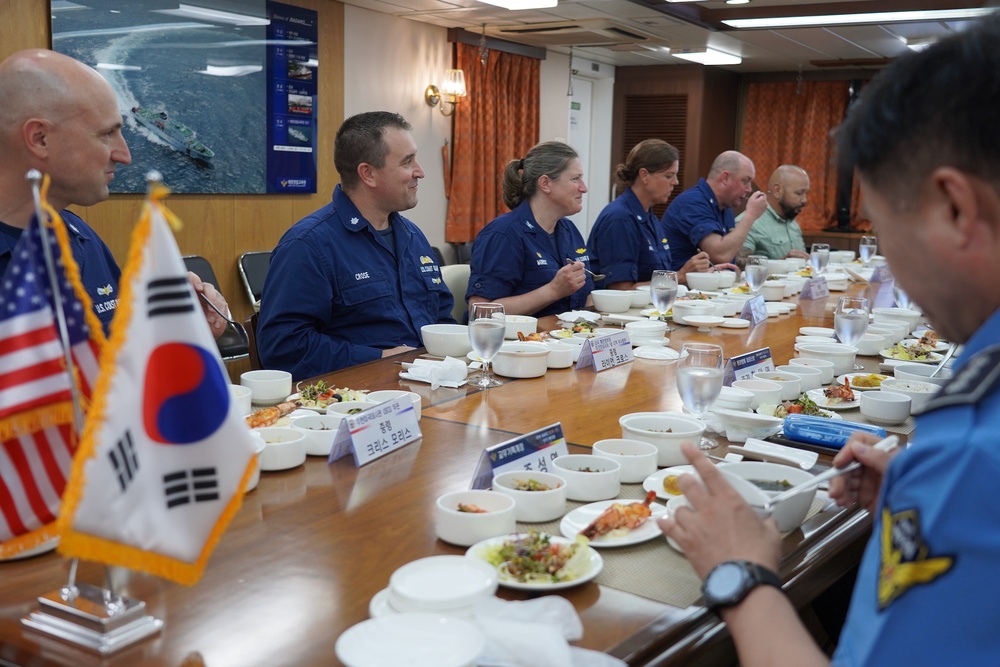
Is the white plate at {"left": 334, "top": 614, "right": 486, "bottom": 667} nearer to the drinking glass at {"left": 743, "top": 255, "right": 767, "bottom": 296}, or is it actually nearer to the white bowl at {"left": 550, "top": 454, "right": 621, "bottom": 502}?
the white bowl at {"left": 550, "top": 454, "right": 621, "bottom": 502}

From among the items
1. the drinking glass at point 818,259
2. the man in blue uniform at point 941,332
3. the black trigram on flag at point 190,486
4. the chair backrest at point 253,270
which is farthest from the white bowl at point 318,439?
the chair backrest at point 253,270

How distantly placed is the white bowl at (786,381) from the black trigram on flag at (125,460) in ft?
4.86

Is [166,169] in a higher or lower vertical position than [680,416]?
higher

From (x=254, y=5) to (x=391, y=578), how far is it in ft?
17.9

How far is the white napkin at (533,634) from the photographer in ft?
2.95

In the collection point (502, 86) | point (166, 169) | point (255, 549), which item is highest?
point (502, 86)

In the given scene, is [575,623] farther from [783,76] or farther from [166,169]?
[783,76]

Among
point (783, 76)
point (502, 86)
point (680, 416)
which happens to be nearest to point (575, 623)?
point (680, 416)

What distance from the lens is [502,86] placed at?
322 inches

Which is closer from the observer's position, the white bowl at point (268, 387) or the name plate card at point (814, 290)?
the white bowl at point (268, 387)

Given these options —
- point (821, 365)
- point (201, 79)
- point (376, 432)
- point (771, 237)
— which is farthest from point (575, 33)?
point (376, 432)

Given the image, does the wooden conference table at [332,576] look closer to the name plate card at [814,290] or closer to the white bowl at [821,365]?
the white bowl at [821,365]

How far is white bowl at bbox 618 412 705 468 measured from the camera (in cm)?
157

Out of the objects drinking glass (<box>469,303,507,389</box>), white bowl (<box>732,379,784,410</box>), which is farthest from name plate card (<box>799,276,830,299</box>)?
drinking glass (<box>469,303,507,389</box>)
